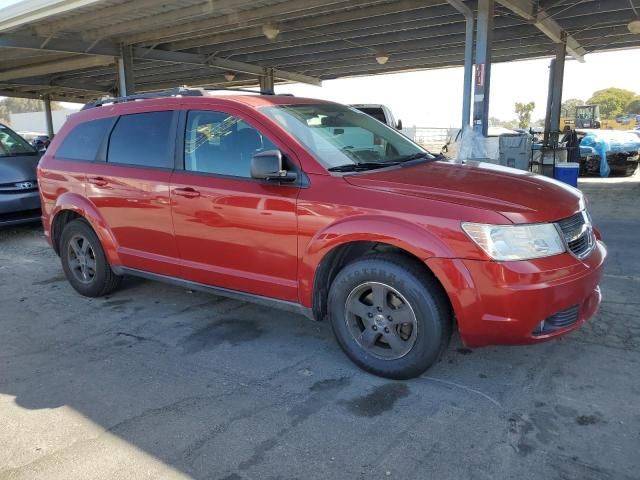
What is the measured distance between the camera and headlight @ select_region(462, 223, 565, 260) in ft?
9.37

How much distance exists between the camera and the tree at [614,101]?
8081 centimetres

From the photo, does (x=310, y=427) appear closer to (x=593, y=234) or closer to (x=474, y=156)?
(x=593, y=234)

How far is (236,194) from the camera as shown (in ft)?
12.1

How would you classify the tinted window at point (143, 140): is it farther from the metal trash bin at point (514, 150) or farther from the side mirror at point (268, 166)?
the metal trash bin at point (514, 150)

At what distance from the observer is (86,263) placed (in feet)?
16.5

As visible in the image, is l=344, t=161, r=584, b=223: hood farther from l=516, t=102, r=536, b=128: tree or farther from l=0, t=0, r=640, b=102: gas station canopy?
l=516, t=102, r=536, b=128: tree

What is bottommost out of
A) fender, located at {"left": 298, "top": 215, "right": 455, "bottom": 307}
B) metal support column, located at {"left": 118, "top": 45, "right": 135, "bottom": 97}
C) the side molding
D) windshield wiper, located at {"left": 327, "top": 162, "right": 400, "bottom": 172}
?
the side molding

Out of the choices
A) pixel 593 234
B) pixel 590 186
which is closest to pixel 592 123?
pixel 590 186

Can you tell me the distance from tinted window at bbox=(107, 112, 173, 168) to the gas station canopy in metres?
8.33

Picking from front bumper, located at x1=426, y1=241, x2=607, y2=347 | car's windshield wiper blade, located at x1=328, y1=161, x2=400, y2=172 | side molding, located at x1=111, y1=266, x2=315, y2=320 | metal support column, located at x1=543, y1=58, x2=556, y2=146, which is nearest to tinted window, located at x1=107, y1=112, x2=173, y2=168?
side molding, located at x1=111, y1=266, x2=315, y2=320

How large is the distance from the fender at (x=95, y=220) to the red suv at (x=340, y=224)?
15 millimetres

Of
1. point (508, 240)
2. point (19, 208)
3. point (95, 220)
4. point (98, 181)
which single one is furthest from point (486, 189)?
point (19, 208)

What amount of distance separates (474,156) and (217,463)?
9.52 metres

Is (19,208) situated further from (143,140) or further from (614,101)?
(614,101)
